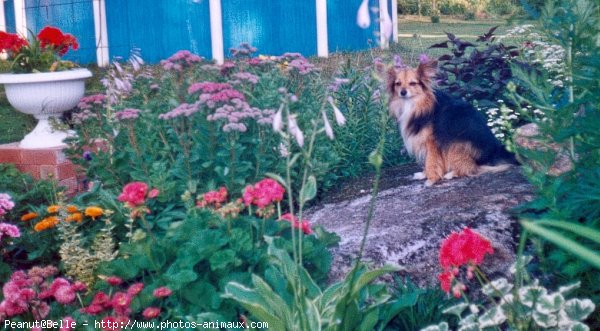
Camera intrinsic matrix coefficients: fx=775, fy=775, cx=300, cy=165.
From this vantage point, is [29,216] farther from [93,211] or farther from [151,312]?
[151,312]

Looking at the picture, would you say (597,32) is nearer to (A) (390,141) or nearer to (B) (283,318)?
(B) (283,318)

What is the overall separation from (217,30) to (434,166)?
9.88 m

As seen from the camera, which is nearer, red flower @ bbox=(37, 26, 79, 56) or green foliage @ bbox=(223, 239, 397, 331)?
green foliage @ bbox=(223, 239, 397, 331)

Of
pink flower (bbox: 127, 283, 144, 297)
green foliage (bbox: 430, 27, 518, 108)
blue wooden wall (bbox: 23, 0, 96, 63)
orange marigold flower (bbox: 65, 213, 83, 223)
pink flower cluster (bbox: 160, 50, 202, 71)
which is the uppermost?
blue wooden wall (bbox: 23, 0, 96, 63)

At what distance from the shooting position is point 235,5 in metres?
14.9

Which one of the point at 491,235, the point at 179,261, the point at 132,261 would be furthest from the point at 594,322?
the point at 132,261

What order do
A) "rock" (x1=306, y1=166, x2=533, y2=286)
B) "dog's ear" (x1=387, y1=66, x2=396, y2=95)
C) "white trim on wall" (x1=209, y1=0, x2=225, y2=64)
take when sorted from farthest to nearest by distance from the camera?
"white trim on wall" (x1=209, y1=0, x2=225, y2=64) → "dog's ear" (x1=387, y1=66, x2=396, y2=95) → "rock" (x1=306, y1=166, x2=533, y2=286)

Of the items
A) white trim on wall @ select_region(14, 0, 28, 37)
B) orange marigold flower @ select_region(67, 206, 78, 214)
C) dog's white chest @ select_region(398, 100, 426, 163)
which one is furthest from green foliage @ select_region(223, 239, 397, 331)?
white trim on wall @ select_region(14, 0, 28, 37)

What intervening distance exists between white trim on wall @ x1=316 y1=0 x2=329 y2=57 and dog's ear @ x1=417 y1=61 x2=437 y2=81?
9.83m

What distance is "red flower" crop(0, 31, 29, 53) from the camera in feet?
19.0

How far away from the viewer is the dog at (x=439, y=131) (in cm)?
480

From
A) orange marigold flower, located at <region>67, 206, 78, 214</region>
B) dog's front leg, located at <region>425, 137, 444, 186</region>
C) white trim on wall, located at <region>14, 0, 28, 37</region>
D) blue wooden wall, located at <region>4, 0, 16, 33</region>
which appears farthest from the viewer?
blue wooden wall, located at <region>4, 0, 16, 33</region>

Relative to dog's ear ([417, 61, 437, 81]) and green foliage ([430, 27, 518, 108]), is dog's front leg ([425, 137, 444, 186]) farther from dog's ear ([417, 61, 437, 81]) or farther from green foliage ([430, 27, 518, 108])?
green foliage ([430, 27, 518, 108])

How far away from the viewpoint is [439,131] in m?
4.92
